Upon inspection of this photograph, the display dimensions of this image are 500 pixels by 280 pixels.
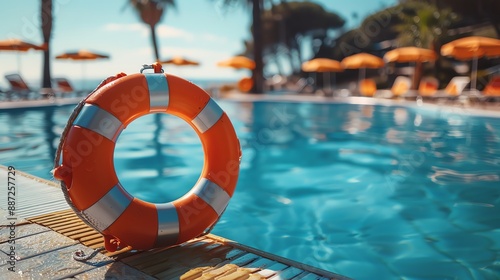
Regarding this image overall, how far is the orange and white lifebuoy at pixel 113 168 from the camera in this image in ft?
7.66

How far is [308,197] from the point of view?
5348 millimetres

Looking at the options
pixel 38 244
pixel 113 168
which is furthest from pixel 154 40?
pixel 113 168

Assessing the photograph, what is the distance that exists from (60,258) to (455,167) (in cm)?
572

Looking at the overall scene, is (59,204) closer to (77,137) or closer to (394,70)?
(77,137)

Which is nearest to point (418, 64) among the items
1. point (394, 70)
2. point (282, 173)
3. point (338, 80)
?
point (394, 70)

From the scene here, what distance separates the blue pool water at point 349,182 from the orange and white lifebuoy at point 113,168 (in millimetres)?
1341

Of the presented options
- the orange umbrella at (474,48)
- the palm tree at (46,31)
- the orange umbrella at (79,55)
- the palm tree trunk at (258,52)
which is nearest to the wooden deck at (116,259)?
the orange umbrella at (474,48)

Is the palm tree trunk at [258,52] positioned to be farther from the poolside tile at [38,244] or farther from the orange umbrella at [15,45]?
the poolside tile at [38,244]

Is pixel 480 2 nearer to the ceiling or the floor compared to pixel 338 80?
nearer to the ceiling

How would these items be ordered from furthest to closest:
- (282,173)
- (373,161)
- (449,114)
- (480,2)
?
(480,2)
(449,114)
(373,161)
(282,173)

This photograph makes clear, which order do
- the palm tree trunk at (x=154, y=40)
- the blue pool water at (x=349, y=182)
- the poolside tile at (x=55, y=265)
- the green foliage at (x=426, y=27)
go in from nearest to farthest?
the poolside tile at (x=55, y=265), the blue pool water at (x=349, y=182), the green foliage at (x=426, y=27), the palm tree trunk at (x=154, y=40)

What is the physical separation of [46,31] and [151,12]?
6.46 meters

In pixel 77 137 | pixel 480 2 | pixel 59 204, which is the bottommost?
pixel 59 204

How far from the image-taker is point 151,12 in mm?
23328
